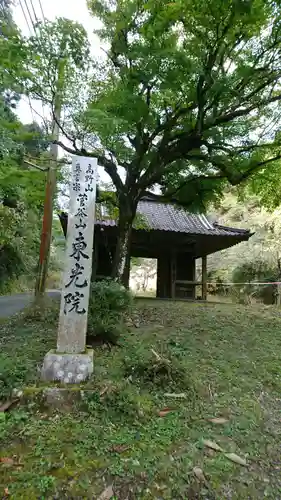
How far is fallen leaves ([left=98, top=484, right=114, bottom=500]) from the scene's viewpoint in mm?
2095

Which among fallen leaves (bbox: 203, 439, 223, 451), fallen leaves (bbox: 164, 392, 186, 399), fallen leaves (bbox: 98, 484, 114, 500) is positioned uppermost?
fallen leaves (bbox: 164, 392, 186, 399)

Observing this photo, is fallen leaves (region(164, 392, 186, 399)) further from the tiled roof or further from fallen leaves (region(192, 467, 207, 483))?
the tiled roof

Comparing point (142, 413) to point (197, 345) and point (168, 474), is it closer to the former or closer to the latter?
point (168, 474)

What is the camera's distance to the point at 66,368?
3334 mm

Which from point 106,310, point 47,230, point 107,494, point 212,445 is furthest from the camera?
point 47,230

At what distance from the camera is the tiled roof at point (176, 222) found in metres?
10.5

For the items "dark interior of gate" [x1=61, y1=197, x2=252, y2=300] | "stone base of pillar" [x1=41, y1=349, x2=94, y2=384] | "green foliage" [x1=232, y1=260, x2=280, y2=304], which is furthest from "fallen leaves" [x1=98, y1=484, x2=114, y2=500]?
"green foliage" [x1=232, y1=260, x2=280, y2=304]

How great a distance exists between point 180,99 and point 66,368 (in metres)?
5.41

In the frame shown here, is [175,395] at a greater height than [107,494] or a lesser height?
greater

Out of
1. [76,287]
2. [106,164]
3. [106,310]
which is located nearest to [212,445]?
[76,287]

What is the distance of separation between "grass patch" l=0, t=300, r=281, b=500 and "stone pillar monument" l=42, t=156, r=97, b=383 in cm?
27

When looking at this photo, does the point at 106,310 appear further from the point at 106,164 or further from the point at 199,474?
the point at 106,164

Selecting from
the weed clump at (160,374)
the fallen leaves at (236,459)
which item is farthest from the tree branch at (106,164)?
the fallen leaves at (236,459)

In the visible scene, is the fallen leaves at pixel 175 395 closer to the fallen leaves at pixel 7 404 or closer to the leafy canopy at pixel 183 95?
the fallen leaves at pixel 7 404
